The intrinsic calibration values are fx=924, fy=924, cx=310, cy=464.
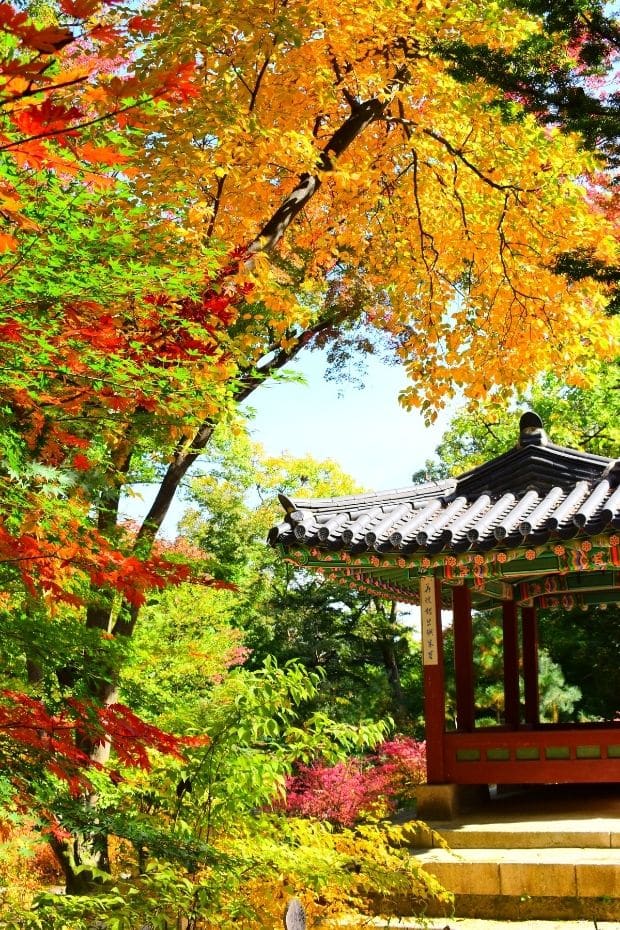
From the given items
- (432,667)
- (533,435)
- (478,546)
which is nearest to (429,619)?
(432,667)

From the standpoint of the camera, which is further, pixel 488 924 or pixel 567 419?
pixel 567 419

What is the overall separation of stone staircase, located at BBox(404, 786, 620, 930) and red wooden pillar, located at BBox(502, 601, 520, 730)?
9.75 ft

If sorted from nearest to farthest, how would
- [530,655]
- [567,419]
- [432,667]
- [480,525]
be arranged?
[480,525]
[432,667]
[530,655]
[567,419]

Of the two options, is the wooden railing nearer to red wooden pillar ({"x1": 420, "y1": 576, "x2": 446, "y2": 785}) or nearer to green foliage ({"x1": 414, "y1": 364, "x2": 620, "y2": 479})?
red wooden pillar ({"x1": 420, "y1": 576, "x2": 446, "y2": 785})

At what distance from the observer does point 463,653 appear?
29.0 feet

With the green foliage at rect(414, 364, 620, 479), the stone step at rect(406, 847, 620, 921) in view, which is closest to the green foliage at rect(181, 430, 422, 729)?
the green foliage at rect(414, 364, 620, 479)

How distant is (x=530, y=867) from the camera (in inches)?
246

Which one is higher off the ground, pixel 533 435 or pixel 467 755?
pixel 533 435

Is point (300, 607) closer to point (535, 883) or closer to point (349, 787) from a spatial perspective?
point (349, 787)

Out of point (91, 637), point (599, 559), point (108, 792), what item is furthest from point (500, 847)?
point (91, 637)

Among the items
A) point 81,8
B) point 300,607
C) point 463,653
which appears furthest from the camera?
point 300,607

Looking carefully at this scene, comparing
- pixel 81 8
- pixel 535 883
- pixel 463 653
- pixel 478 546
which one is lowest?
pixel 535 883

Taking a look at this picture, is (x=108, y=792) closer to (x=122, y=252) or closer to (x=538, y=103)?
(x=122, y=252)

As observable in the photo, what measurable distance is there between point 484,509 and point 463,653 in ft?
6.00
